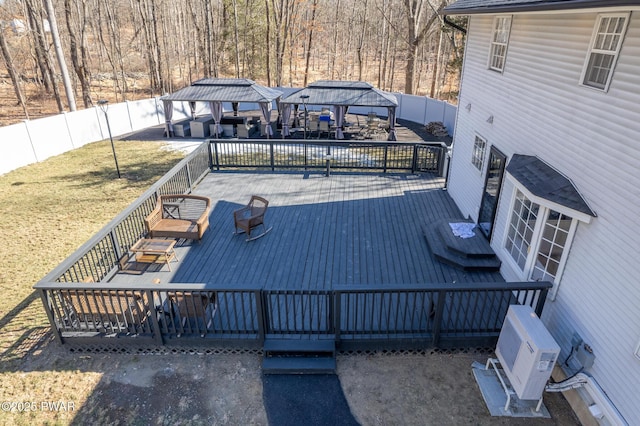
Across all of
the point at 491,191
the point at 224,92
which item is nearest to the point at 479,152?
the point at 491,191

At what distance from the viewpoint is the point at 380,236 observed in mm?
7922

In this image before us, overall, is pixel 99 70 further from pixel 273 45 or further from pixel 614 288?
pixel 614 288

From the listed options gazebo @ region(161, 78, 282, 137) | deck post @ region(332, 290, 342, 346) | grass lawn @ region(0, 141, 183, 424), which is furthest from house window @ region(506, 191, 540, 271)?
gazebo @ region(161, 78, 282, 137)

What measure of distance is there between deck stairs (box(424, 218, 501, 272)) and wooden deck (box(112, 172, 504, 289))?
5.6 inches

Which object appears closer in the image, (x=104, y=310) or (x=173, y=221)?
(x=104, y=310)

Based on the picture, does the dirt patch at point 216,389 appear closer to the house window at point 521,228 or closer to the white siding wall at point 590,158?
the white siding wall at point 590,158

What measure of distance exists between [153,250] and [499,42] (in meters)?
7.25

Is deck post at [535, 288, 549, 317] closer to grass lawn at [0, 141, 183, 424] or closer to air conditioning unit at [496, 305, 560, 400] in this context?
air conditioning unit at [496, 305, 560, 400]

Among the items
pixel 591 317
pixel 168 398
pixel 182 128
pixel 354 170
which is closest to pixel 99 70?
pixel 182 128

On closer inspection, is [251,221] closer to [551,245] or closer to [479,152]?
[479,152]

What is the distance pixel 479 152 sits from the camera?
788cm

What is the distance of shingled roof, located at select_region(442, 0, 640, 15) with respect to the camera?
3.63 m

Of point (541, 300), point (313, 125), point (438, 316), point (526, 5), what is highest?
point (526, 5)

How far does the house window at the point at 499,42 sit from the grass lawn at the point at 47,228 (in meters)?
8.19
